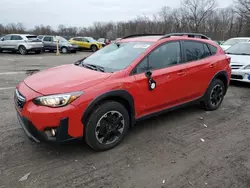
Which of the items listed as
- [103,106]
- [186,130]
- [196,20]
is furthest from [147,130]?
[196,20]

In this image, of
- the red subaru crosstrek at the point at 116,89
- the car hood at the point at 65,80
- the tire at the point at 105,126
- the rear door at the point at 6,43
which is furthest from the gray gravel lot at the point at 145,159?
the rear door at the point at 6,43

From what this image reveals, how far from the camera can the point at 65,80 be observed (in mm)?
3059

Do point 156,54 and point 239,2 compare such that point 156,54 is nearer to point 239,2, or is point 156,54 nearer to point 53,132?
point 53,132

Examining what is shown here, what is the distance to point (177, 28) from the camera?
54.2 metres

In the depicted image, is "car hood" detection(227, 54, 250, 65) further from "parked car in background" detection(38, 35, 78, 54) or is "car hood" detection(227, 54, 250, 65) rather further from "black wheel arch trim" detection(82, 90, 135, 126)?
"parked car in background" detection(38, 35, 78, 54)

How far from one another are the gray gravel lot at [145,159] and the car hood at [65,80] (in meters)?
0.93

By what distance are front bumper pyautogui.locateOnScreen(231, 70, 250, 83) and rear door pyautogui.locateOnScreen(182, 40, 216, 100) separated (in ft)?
9.64

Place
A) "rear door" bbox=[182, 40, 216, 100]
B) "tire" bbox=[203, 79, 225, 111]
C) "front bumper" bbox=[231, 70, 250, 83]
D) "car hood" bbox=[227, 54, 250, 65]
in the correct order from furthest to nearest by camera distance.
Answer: "car hood" bbox=[227, 54, 250, 65] < "front bumper" bbox=[231, 70, 250, 83] < "tire" bbox=[203, 79, 225, 111] < "rear door" bbox=[182, 40, 216, 100]

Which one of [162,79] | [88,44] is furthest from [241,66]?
[88,44]

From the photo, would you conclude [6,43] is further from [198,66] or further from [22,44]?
[198,66]

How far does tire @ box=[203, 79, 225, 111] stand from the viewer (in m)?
4.71

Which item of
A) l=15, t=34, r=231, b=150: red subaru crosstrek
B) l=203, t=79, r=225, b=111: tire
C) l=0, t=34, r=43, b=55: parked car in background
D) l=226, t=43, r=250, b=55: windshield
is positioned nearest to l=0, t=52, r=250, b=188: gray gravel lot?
l=15, t=34, r=231, b=150: red subaru crosstrek

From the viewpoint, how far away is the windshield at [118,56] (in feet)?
11.5

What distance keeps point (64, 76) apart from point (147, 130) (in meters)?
1.70
